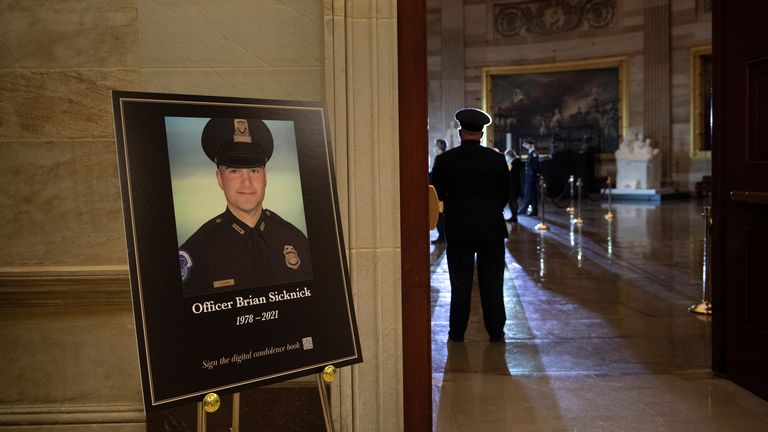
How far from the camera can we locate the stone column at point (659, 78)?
22938mm

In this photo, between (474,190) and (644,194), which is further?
(644,194)

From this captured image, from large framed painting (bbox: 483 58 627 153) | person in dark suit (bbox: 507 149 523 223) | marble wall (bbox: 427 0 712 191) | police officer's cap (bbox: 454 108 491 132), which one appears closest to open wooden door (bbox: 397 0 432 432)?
police officer's cap (bbox: 454 108 491 132)

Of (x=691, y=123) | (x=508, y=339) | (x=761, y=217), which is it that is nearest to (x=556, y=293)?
(x=508, y=339)

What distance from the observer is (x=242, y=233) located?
90.8 inches

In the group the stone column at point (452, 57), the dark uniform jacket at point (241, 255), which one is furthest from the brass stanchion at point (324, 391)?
the stone column at point (452, 57)

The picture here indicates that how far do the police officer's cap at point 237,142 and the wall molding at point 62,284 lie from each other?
1188 millimetres

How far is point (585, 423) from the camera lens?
13.0 feet

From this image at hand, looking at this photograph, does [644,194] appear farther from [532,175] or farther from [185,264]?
[185,264]

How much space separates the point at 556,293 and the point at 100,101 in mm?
5410

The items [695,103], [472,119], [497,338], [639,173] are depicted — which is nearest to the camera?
[472,119]

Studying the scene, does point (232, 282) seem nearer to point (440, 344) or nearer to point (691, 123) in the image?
point (440, 344)

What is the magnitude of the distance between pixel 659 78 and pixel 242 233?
903 inches

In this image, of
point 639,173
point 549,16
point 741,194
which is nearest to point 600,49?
point 549,16

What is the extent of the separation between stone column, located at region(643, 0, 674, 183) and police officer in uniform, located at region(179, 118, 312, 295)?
875 inches
